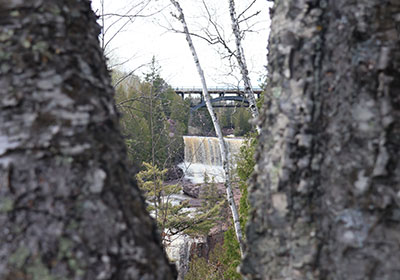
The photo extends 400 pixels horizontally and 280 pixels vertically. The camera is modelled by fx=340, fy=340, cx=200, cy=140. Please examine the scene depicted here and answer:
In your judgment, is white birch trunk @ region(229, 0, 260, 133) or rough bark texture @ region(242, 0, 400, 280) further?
white birch trunk @ region(229, 0, 260, 133)

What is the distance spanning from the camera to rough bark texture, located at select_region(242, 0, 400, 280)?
765mm

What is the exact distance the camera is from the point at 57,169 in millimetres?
725

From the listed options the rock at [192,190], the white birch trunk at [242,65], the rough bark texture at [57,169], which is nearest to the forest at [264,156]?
the rough bark texture at [57,169]

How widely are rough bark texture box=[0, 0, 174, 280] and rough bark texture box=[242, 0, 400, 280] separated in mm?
326

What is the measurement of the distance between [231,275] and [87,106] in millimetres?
6284

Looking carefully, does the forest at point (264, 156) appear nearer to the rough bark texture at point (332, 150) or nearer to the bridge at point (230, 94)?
the rough bark texture at point (332, 150)

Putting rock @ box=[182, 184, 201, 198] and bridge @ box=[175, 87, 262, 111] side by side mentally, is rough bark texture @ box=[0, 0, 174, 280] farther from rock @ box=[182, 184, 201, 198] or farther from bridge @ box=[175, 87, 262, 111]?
rock @ box=[182, 184, 201, 198]

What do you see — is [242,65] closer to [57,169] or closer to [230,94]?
[57,169]

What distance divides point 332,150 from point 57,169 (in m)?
0.63

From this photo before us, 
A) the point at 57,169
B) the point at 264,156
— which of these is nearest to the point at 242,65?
the point at 264,156

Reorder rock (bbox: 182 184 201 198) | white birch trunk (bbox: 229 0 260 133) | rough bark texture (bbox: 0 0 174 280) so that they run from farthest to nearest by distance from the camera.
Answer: rock (bbox: 182 184 201 198)
white birch trunk (bbox: 229 0 260 133)
rough bark texture (bbox: 0 0 174 280)

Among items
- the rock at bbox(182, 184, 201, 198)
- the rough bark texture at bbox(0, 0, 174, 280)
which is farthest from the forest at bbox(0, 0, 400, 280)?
the rock at bbox(182, 184, 201, 198)

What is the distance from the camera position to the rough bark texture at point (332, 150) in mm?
765

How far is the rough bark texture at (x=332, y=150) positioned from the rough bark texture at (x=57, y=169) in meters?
0.33
